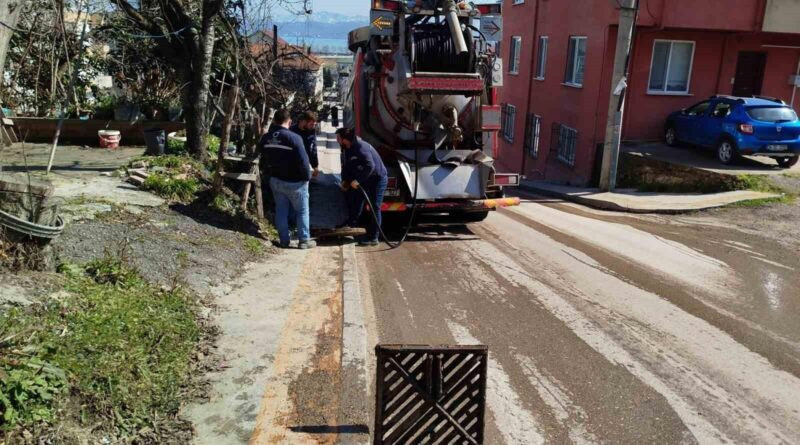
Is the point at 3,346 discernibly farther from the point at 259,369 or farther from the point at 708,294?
the point at 708,294

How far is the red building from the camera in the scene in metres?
17.3

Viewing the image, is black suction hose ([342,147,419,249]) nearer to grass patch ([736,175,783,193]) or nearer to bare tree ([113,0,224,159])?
bare tree ([113,0,224,159])

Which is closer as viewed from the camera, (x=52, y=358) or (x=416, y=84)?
(x=52, y=358)

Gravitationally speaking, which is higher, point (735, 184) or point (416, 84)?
point (416, 84)

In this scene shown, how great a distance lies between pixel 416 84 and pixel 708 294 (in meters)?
4.81

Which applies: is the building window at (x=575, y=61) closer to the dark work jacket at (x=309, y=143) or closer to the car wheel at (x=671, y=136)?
the car wheel at (x=671, y=136)

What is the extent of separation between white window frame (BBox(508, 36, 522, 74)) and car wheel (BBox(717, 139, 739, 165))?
40.1ft

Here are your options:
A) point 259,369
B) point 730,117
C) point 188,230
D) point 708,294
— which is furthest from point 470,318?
point 730,117

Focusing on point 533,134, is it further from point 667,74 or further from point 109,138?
point 109,138

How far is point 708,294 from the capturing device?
7.25 meters

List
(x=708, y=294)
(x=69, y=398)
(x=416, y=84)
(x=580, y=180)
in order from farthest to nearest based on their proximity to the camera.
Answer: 1. (x=580, y=180)
2. (x=416, y=84)
3. (x=708, y=294)
4. (x=69, y=398)

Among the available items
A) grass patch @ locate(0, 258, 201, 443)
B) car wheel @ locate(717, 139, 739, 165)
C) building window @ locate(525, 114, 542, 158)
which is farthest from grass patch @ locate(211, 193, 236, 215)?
building window @ locate(525, 114, 542, 158)

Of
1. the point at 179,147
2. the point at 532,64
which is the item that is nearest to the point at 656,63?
the point at 532,64

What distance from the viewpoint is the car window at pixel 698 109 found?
16.7 metres
